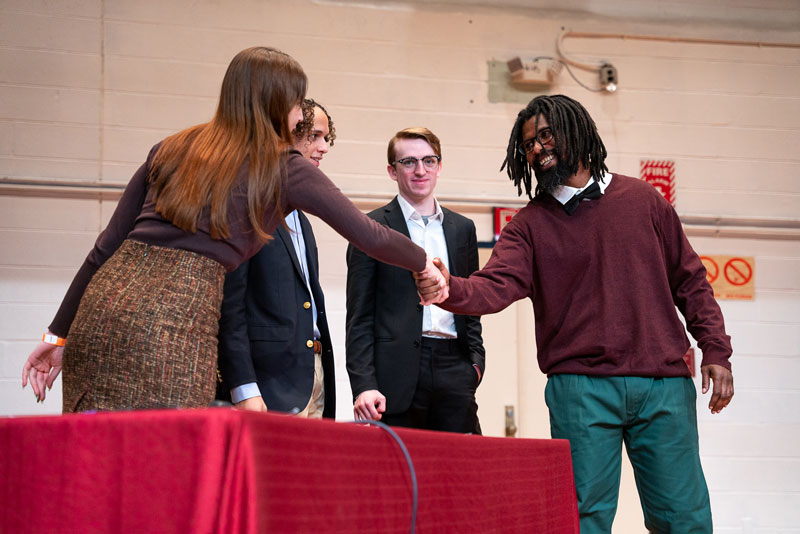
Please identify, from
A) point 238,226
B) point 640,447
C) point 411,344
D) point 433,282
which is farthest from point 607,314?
point 238,226

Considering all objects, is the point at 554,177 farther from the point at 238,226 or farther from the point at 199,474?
the point at 199,474

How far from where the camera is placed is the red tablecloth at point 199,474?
856 mm

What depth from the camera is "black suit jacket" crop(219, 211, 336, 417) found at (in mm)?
2070

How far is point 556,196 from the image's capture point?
7.64ft

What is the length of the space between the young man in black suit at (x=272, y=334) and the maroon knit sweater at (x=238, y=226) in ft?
1.40

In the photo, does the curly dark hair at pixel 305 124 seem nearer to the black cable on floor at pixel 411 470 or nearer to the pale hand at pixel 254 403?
the pale hand at pixel 254 403

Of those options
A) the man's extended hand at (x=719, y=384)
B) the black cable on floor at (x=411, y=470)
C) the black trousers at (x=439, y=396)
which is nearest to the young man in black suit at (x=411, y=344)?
the black trousers at (x=439, y=396)

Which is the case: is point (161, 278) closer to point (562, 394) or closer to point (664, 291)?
point (562, 394)

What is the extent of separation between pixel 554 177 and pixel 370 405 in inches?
33.3

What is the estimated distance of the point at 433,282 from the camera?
80.4 inches

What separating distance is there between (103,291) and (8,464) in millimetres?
456

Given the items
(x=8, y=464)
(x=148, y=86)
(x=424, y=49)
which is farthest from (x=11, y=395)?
(x=8, y=464)

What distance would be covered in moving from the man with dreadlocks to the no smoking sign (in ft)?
8.20

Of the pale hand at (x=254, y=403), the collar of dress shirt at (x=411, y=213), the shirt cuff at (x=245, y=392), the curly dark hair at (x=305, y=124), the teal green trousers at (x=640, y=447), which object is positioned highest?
the curly dark hair at (x=305, y=124)
